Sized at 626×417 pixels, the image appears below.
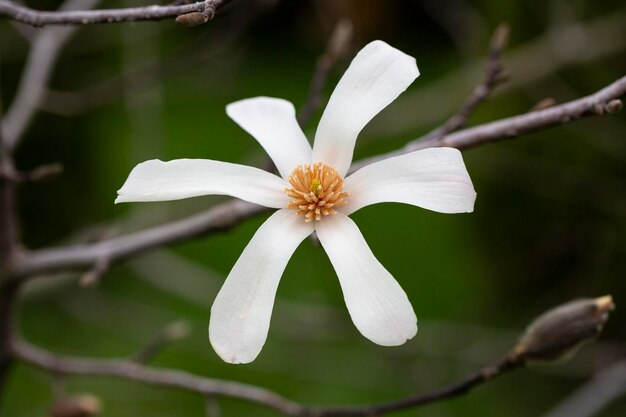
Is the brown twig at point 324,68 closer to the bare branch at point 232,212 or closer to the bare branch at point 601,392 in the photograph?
the bare branch at point 232,212

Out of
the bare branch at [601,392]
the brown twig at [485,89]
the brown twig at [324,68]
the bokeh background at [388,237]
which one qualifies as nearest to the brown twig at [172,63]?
the bokeh background at [388,237]

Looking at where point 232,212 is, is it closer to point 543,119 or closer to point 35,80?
point 543,119

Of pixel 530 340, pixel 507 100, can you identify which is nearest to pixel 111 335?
pixel 507 100

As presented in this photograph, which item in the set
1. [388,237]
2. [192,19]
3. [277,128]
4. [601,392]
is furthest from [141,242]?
[388,237]

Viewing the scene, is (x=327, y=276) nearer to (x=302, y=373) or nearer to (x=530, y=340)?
(x=302, y=373)

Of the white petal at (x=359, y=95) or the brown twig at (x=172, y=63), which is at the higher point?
the brown twig at (x=172, y=63)

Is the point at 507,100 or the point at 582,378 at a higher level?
the point at 507,100
